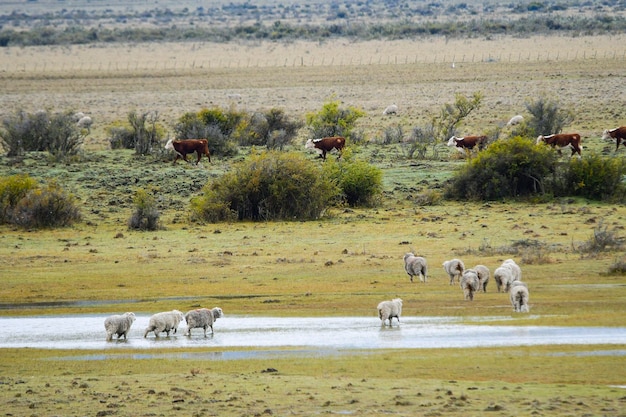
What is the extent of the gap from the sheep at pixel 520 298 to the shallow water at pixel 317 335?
773 mm

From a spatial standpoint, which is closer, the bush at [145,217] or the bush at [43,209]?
the bush at [145,217]

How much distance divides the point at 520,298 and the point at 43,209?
53.7 ft

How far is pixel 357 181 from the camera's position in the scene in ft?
109

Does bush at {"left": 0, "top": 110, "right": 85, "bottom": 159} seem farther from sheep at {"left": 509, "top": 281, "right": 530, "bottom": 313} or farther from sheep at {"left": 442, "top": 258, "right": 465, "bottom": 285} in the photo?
sheep at {"left": 509, "top": 281, "right": 530, "bottom": 313}

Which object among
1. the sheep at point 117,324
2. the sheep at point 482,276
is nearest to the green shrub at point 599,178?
the sheep at point 482,276

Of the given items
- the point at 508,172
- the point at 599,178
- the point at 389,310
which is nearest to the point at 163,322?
the point at 389,310

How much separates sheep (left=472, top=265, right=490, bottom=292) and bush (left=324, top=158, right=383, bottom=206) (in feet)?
40.5

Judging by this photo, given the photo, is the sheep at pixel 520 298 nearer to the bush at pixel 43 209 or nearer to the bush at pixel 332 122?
the bush at pixel 43 209

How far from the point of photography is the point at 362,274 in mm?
23125

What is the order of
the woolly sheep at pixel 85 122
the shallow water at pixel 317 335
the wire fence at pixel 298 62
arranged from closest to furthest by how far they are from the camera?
the shallow water at pixel 317 335 → the woolly sheep at pixel 85 122 → the wire fence at pixel 298 62

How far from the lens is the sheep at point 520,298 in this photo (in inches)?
730

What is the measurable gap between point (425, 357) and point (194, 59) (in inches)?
3267

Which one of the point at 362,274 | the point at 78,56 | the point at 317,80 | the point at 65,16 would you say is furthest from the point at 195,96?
the point at 65,16

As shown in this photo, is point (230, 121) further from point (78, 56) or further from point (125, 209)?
point (78, 56)
